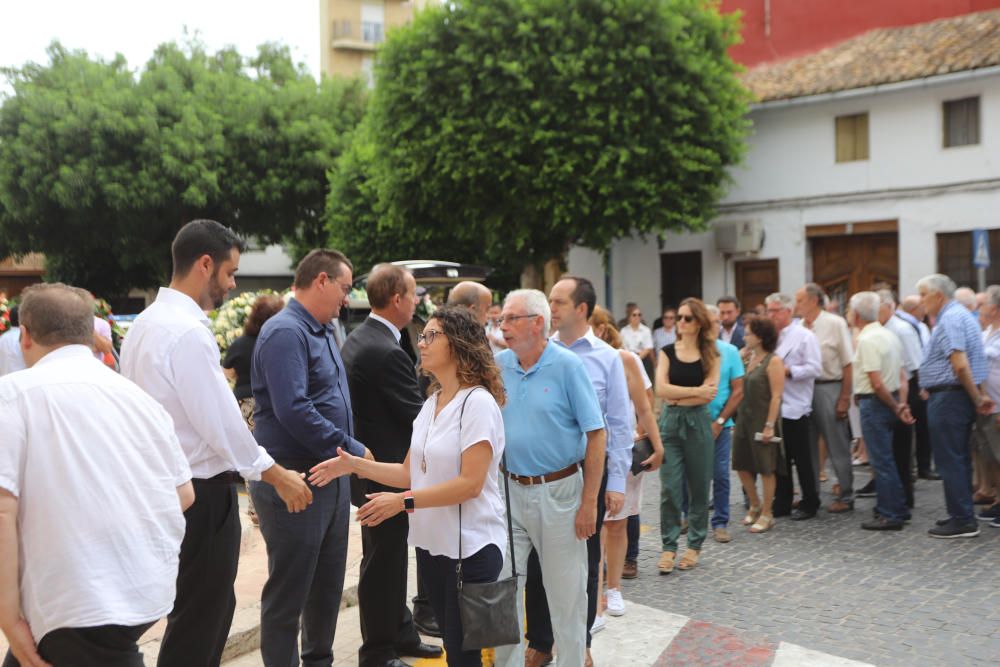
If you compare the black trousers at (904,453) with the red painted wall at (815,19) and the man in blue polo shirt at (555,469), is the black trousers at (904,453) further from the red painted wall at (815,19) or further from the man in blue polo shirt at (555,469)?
the red painted wall at (815,19)

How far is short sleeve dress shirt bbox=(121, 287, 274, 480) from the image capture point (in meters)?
3.74

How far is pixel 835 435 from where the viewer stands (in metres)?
9.24

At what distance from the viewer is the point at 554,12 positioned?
21656mm

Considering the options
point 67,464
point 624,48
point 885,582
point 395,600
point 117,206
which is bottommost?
point 885,582

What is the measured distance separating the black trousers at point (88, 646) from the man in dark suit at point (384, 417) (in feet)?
7.49

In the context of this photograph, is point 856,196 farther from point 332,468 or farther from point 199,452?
point 199,452

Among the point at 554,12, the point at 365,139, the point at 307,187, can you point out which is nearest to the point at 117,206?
the point at 307,187

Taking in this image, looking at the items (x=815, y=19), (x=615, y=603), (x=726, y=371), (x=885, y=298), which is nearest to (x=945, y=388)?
(x=726, y=371)

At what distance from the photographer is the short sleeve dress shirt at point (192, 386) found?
147 inches

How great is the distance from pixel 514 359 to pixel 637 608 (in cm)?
235

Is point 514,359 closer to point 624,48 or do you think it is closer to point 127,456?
point 127,456

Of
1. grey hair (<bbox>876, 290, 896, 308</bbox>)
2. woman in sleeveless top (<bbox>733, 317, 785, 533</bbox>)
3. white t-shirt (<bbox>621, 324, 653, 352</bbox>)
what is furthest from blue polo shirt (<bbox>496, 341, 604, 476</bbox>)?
white t-shirt (<bbox>621, 324, 653, 352</bbox>)

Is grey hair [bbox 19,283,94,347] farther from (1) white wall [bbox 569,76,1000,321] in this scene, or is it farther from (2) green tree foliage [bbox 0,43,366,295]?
(2) green tree foliage [bbox 0,43,366,295]

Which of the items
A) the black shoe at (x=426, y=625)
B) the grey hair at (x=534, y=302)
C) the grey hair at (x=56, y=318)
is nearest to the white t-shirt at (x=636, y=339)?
the black shoe at (x=426, y=625)
